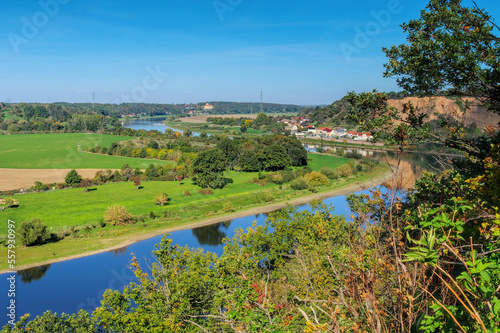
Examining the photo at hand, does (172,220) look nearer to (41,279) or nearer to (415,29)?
(41,279)

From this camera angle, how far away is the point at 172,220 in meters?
28.1

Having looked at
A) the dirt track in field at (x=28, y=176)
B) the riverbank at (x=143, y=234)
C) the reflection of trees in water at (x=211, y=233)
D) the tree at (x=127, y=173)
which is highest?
the tree at (x=127, y=173)

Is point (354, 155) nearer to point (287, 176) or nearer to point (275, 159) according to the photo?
point (275, 159)

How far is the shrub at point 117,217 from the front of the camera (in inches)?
1040

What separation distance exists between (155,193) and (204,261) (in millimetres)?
25405

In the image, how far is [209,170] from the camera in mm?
36938

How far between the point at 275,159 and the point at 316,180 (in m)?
8.19

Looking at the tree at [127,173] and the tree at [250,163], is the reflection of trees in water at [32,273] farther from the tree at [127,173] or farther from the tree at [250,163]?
the tree at [250,163]

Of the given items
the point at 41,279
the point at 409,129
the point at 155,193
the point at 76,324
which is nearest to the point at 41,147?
the point at 155,193

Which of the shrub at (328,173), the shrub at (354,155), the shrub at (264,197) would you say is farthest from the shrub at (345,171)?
the shrub at (264,197)

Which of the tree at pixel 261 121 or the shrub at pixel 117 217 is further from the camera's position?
the tree at pixel 261 121

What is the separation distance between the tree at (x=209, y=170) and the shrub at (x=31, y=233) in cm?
1696

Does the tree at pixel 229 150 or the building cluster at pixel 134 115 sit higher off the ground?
the building cluster at pixel 134 115

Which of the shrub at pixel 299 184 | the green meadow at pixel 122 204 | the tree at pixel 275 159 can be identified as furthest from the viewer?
the tree at pixel 275 159
